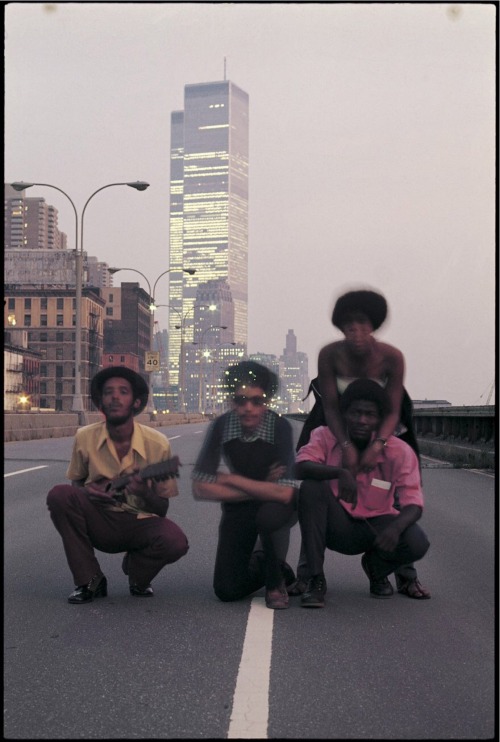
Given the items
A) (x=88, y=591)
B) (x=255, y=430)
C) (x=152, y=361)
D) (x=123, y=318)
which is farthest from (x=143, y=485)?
(x=123, y=318)

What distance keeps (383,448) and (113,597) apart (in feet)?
7.53

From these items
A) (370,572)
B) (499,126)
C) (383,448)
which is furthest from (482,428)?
(499,126)

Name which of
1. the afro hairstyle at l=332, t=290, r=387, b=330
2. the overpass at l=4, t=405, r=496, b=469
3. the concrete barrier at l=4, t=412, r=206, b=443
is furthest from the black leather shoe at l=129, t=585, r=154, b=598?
the concrete barrier at l=4, t=412, r=206, b=443

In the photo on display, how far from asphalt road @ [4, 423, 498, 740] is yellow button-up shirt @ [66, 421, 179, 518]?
774mm

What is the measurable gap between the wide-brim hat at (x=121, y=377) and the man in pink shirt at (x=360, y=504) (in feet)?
3.10

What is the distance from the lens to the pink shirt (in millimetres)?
4527

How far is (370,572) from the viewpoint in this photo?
544 centimetres

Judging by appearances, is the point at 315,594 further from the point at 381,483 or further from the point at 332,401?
the point at 332,401

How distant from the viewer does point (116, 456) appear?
14.0ft

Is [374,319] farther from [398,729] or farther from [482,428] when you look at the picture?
[482,428]

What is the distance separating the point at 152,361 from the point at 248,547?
596cm

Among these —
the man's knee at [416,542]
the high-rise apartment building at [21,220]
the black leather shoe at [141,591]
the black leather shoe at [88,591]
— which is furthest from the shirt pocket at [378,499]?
the high-rise apartment building at [21,220]

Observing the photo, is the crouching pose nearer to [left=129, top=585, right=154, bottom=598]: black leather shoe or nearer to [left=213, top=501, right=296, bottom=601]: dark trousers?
[left=213, top=501, right=296, bottom=601]: dark trousers

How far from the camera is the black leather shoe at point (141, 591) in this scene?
5.62 metres
